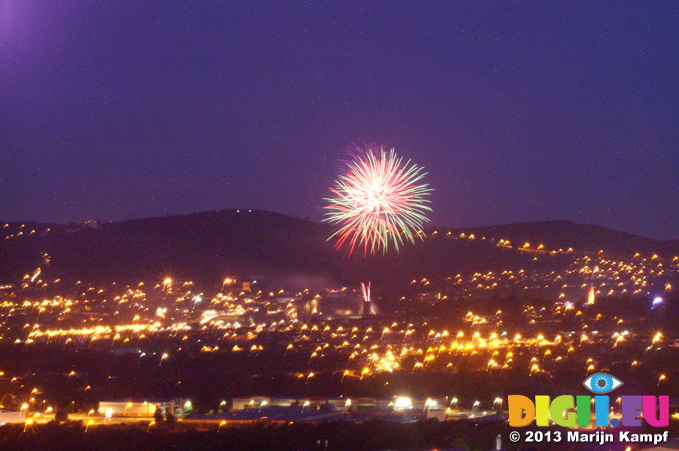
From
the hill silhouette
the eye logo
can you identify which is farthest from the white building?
the hill silhouette

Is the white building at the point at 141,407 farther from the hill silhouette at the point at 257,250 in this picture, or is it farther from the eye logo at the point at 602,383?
the hill silhouette at the point at 257,250

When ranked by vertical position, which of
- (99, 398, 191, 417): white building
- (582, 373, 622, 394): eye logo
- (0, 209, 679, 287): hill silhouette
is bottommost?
(99, 398, 191, 417): white building

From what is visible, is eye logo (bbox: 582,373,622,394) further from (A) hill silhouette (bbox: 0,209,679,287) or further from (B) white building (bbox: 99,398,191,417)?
(A) hill silhouette (bbox: 0,209,679,287)

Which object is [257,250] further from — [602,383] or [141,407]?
[602,383]

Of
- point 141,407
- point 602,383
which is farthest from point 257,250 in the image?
point 602,383

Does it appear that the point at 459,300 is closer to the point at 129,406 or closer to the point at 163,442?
the point at 129,406

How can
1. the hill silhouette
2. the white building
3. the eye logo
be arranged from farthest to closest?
the hill silhouette → the white building → the eye logo

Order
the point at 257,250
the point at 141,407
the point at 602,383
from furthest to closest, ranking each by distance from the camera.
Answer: the point at 257,250 → the point at 141,407 → the point at 602,383

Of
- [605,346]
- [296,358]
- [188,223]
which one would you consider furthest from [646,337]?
[188,223]

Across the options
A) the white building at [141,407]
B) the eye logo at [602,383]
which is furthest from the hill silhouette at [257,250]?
the eye logo at [602,383]
